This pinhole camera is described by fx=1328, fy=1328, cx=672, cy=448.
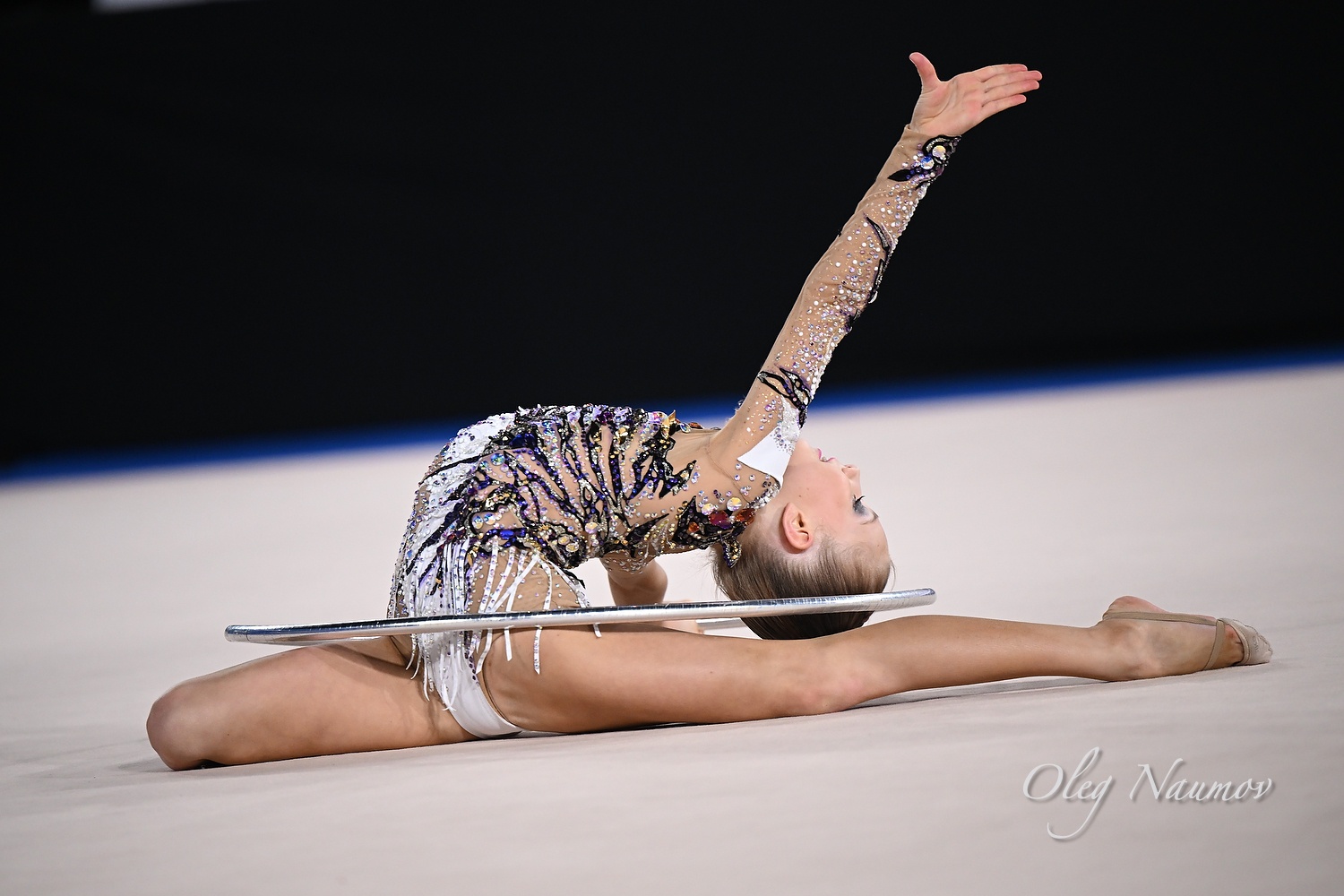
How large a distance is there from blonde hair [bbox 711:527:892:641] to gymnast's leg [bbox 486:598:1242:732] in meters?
0.13

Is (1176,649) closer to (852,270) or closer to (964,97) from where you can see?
(852,270)

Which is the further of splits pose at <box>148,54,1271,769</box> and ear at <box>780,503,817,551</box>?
ear at <box>780,503,817,551</box>

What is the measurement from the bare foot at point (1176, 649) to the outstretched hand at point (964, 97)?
734 mm

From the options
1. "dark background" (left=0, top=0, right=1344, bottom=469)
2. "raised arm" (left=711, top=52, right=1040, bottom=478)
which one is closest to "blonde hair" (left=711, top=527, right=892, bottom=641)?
"raised arm" (left=711, top=52, right=1040, bottom=478)

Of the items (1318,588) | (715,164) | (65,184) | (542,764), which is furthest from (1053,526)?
(65,184)

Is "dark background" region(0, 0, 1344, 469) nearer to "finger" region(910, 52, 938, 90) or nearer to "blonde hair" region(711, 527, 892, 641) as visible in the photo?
"finger" region(910, 52, 938, 90)

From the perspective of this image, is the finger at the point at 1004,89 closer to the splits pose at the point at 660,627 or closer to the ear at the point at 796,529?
the splits pose at the point at 660,627

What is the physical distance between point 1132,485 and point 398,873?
8.78ft

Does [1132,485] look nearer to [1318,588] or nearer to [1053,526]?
[1053,526]

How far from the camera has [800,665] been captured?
66.0 inches

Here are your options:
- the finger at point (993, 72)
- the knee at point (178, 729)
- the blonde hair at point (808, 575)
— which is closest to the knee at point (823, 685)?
the blonde hair at point (808, 575)

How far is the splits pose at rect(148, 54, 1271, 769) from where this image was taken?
1.67 metres

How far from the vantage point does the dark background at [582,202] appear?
6.43m

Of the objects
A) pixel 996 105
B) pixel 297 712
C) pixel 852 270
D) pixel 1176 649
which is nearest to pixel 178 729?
pixel 297 712
